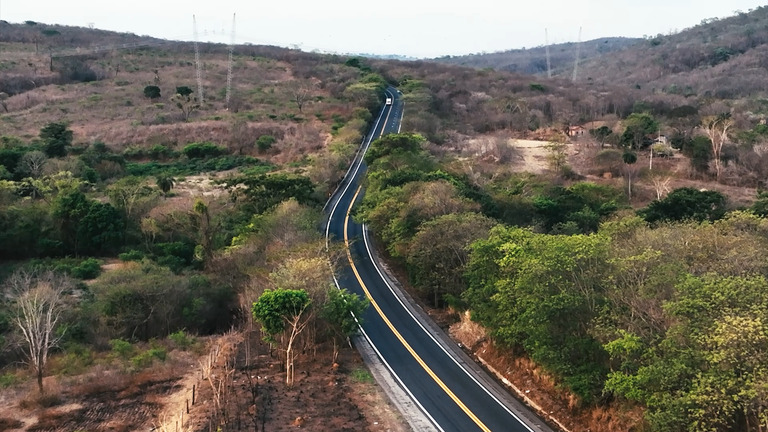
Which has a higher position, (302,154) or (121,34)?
(121,34)

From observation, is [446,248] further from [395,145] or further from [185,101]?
[185,101]

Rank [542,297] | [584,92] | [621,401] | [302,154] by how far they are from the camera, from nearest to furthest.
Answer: [621,401]
[542,297]
[302,154]
[584,92]

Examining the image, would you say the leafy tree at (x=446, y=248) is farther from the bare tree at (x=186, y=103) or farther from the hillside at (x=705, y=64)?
the hillside at (x=705, y=64)

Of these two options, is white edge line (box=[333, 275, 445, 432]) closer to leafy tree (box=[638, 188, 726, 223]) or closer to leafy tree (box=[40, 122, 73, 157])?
leafy tree (box=[638, 188, 726, 223])

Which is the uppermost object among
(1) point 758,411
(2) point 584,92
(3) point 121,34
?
(3) point 121,34

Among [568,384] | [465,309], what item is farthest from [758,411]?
[465,309]

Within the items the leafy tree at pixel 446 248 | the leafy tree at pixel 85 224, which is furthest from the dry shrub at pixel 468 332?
the leafy tree at pixel 85 224

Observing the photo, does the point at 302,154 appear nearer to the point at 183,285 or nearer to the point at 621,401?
the point at 183,285

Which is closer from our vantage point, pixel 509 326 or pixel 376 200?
pixel 509 326
